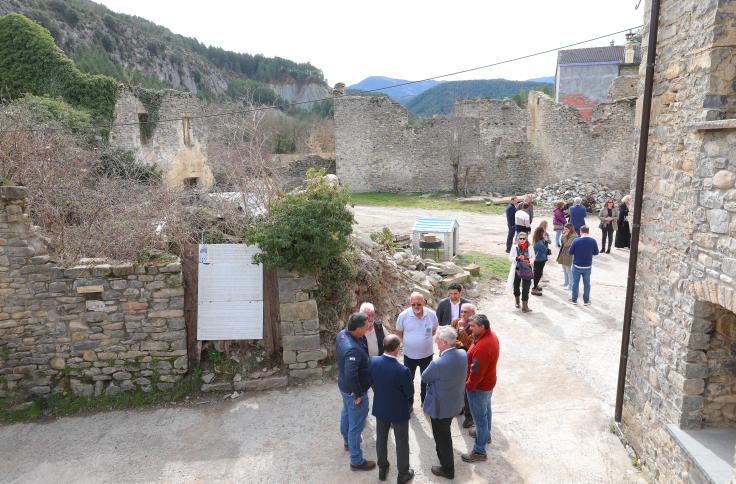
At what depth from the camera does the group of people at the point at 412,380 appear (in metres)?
4.40

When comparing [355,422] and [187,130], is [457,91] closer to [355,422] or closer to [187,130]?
[187,130]

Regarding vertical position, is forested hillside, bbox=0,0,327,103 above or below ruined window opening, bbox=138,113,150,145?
above

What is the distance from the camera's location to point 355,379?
4602 mm

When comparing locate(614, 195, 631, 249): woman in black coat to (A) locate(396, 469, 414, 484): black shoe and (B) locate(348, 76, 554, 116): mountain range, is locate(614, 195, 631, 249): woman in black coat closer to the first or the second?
(A) locate(396, 469, 414, 484): black shoe

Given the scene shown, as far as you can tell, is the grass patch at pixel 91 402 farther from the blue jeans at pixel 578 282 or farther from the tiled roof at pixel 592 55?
the tiled roof at pixel 592 55

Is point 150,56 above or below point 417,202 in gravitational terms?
above

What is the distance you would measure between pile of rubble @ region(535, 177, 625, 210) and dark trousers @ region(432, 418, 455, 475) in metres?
16.2

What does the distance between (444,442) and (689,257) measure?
106 inches

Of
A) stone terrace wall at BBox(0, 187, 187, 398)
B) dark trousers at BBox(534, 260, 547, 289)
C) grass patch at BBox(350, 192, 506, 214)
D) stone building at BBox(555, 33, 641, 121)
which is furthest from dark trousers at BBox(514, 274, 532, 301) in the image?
stone building at BBox(555, 33, 641, 121)

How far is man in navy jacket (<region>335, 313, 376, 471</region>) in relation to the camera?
4625 mm

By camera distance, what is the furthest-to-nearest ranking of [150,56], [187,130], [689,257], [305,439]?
[150,56] → [187,130] → [305,439] → [689,257]

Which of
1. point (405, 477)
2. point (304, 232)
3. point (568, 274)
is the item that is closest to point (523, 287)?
point (568, 274)

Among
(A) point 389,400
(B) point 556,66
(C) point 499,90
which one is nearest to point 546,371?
(A) point 389,400

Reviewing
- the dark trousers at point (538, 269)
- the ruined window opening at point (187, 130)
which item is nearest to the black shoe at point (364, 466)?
the dark trousers at point (538, 269)
